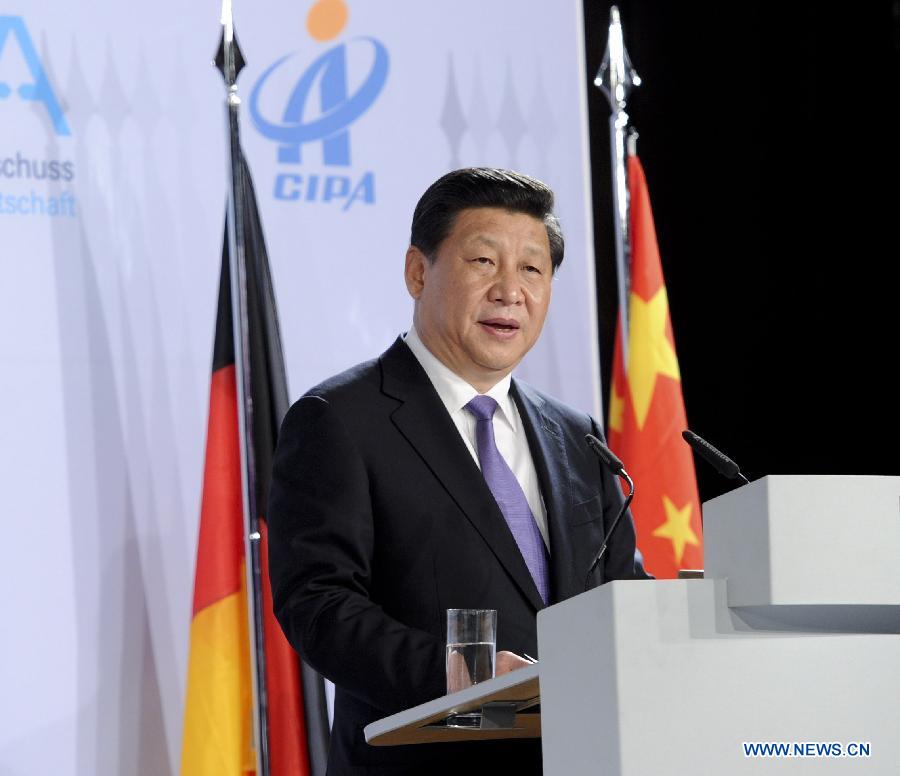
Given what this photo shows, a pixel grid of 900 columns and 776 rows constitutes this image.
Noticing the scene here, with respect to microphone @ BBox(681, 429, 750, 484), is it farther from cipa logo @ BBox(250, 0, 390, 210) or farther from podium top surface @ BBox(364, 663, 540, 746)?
cipa logo @ BBox(250, 0, 390, 210)

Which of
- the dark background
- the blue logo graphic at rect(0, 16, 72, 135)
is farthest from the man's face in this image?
the dark background

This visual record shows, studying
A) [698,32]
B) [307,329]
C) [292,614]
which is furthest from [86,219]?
[698,32]

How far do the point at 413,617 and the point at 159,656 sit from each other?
152 cm

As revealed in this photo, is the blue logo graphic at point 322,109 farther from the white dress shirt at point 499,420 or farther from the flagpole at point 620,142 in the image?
the white dress shirt at point 499,420

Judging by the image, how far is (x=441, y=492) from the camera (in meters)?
2.55

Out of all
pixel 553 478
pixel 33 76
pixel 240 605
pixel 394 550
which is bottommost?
pixel 240 605

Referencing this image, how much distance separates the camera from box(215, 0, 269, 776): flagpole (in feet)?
11.6

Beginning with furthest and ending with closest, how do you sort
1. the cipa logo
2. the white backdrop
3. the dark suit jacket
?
1. the cipa logo
2. the white backdrop
3. the dark suit jacket

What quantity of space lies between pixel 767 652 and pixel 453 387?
134cm

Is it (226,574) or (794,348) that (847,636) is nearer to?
(226,574)

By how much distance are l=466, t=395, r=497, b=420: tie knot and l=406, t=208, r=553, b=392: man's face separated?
0.06 metres

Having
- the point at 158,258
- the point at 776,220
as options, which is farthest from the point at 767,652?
the point at 776,220

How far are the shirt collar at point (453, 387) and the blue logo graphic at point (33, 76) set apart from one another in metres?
1.54

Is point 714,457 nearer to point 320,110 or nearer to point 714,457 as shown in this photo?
point 714,457
